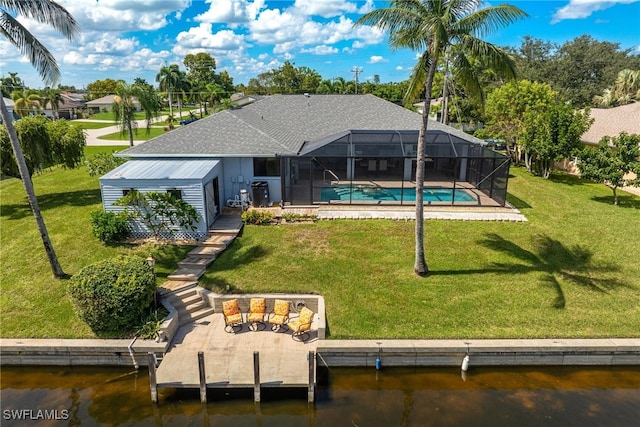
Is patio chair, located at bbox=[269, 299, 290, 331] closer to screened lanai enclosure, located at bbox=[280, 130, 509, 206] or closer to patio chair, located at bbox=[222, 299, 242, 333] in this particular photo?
patio chair, located at bbox=[222, 299, 242, 333]

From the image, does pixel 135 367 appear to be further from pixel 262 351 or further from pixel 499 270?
pixel 499 270

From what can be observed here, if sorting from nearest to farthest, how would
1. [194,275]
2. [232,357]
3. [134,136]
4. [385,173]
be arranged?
[232,357] → [194,275] → [385,173] → [134,136]

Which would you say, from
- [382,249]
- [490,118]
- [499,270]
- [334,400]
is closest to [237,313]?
[334,400]

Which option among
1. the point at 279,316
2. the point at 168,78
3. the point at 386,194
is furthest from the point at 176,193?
the point at 168,78

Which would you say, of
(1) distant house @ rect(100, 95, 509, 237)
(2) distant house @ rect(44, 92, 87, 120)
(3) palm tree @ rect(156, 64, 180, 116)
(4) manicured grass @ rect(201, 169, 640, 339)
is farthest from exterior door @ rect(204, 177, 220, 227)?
(2) distant house @ rect(44, 92, 87, 120)

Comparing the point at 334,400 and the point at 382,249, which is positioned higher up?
the point at 382,249

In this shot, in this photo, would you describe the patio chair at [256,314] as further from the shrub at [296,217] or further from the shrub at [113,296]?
the shrub at [296,217]

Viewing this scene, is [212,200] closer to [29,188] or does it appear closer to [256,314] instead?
[29,188]

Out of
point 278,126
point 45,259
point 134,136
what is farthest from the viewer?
point 134,136
